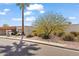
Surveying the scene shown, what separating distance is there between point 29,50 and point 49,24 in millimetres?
456

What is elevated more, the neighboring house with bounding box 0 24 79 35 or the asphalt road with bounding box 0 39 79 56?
the neighboring house with bounding box 0 24 79 35

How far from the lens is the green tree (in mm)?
4898

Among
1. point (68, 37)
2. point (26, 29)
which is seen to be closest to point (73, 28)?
point (68, 37)

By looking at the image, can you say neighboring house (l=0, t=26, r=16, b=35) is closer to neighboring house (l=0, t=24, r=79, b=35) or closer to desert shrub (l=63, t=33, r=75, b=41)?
neighboring house (l=0, t=24, r=79, b=35)

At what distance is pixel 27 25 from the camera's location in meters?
4.90

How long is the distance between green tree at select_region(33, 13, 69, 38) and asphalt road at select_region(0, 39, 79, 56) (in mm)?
188

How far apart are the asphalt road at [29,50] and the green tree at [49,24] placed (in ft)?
0.62

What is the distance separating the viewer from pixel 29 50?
193 inches

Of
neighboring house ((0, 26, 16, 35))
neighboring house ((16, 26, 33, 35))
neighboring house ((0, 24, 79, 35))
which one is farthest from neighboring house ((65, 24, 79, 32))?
neighboring house ((0, 26, 16, 35))

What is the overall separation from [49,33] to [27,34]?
12.0 inches

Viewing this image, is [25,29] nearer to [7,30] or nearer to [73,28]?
[7,30]

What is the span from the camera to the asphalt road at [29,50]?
15.9 feet

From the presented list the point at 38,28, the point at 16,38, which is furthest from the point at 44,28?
the point at 16,38

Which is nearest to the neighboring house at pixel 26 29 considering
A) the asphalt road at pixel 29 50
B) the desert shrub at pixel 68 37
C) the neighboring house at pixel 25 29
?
the neighboring house at pixel 25 29
